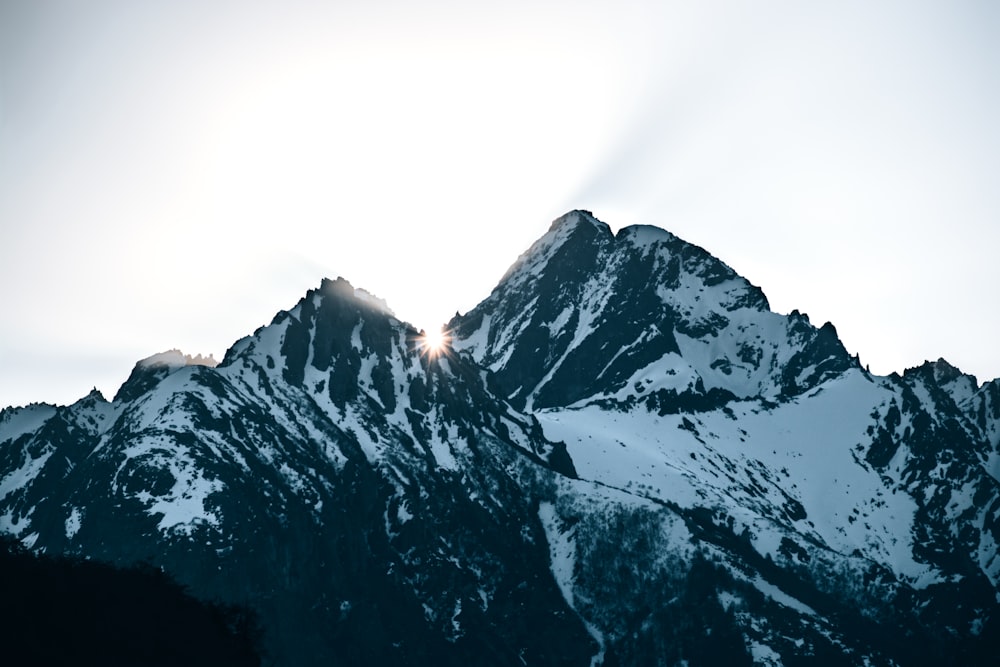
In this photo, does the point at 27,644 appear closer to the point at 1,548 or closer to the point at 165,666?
the point at 165,666

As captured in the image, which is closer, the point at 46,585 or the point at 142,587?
the point at 46,585

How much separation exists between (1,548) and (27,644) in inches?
1008

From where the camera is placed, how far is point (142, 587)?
162 metres

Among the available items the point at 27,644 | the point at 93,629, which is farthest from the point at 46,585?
the point at 27,644

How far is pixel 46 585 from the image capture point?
146 meters

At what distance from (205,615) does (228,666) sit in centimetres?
1157

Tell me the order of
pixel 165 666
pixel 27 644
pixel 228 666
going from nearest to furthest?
pixel 27 644, pixel 165 666, pixel 228 666

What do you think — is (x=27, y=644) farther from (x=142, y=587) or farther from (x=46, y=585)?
(x=142, y=587)

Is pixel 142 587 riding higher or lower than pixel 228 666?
higher

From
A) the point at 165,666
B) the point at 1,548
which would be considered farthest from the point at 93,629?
the point at 1,548

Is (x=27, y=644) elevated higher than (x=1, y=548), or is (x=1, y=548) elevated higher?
(x=1, y=548)

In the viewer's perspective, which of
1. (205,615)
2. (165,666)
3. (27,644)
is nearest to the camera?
(27,644)

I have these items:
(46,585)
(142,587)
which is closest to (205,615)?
(142,587)

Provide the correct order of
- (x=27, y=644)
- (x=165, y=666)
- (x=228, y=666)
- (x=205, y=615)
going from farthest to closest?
1. (x=205, y=615)
2. (x=228, y=666)
3. (x=165, y=666)
4. (x=27, y=644)
